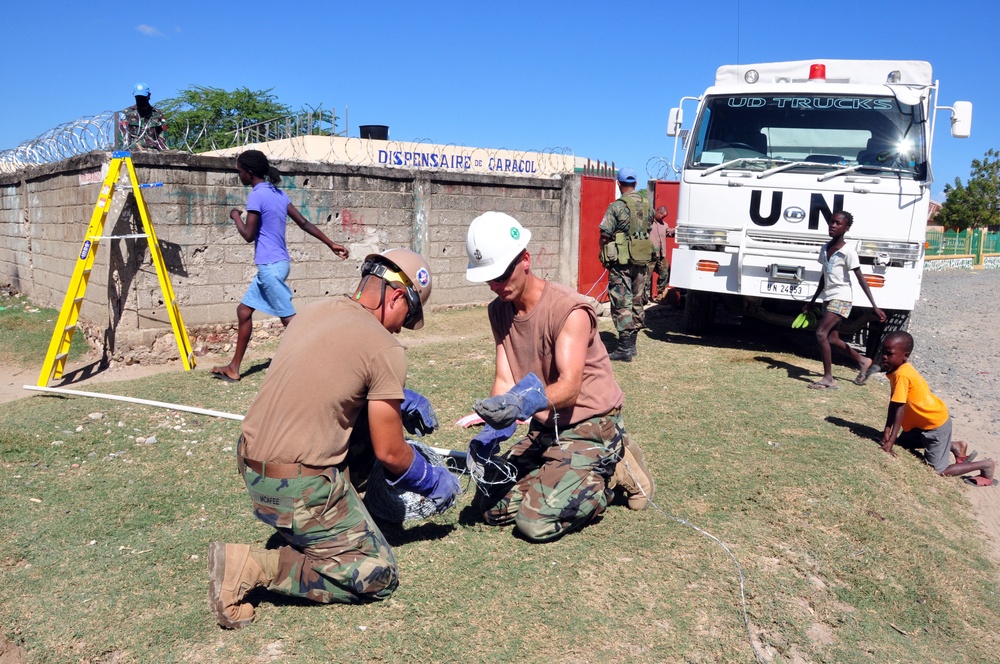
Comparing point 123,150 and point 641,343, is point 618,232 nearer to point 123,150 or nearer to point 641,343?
point 641,343

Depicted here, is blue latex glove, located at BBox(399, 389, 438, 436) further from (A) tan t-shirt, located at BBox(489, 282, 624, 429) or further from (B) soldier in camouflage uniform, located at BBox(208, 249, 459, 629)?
(A) tan t-shirt, located at BBox(489, 282, 624, 429)

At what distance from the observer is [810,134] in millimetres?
8211

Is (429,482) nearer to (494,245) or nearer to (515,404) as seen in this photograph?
(515,404)

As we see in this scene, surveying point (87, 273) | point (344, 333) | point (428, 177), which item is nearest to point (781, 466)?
point (344, 333)

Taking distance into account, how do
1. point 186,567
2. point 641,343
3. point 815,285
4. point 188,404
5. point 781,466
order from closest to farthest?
point 186,567 → point 781,466 → point 188,404 → point 815,285 → point 641,343

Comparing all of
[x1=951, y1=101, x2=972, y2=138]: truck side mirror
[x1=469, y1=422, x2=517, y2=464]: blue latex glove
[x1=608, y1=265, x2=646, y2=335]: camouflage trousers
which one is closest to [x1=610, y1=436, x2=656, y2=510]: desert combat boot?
[x1=469, y1=422, x2=517, y2=464]: blue latex glove

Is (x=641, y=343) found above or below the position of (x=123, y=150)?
below

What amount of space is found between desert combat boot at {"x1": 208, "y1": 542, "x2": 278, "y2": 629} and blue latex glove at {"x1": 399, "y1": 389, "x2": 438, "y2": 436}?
90 cm

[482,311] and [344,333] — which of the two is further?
[482,311]

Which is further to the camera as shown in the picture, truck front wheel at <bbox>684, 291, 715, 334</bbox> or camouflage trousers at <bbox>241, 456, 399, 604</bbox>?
truck front wheel at <bbox>684, 291, 715, 334</bbox>

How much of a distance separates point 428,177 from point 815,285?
5.27 meters

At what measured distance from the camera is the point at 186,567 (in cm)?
346

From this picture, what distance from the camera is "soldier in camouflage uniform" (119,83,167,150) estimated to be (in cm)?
763

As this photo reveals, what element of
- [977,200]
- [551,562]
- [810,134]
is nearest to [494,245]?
[551,562]
